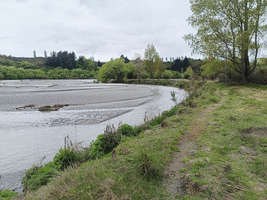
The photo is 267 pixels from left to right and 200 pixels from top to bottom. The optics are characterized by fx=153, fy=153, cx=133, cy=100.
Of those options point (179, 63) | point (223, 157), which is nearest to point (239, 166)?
point (223, 157)

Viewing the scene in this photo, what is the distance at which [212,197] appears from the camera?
3.17 meters

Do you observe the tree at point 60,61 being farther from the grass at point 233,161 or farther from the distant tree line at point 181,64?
the grass at point 233,161

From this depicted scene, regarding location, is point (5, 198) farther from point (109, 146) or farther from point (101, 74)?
point (101, 74)

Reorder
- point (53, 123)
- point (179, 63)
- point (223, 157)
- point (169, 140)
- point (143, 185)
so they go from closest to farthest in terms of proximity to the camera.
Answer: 1. point (143, 185)
2. point (223, 157)
3. point (169, 140)
4. point (53, 123)
5. point (179, 63)

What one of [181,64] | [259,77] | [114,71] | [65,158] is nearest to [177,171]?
[65,158]

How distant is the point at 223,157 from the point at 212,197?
1.88m

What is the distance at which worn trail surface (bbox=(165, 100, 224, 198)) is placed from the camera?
11.6 feet

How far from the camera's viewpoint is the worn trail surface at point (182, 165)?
3.53 metres

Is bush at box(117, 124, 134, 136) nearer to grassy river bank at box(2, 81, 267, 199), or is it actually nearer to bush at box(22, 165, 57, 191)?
grassy river bank at box(2, 81, 267, 199)

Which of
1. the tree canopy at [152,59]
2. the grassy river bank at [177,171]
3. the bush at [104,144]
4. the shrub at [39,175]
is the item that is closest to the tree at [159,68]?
the tree canopy at [152,59]

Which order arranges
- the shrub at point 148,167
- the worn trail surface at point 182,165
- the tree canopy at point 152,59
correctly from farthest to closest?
the tree canopy at point 152,59
the shrub at point 148,167
the worn trail surface at point 182,165

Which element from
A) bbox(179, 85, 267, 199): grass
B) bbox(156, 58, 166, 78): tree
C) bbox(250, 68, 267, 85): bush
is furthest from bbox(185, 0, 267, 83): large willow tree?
bbox(156, 58, 166, 78): tree

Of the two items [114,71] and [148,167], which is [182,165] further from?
[114,71]

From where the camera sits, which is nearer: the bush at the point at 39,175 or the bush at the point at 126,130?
the bush at the point at 39,175
